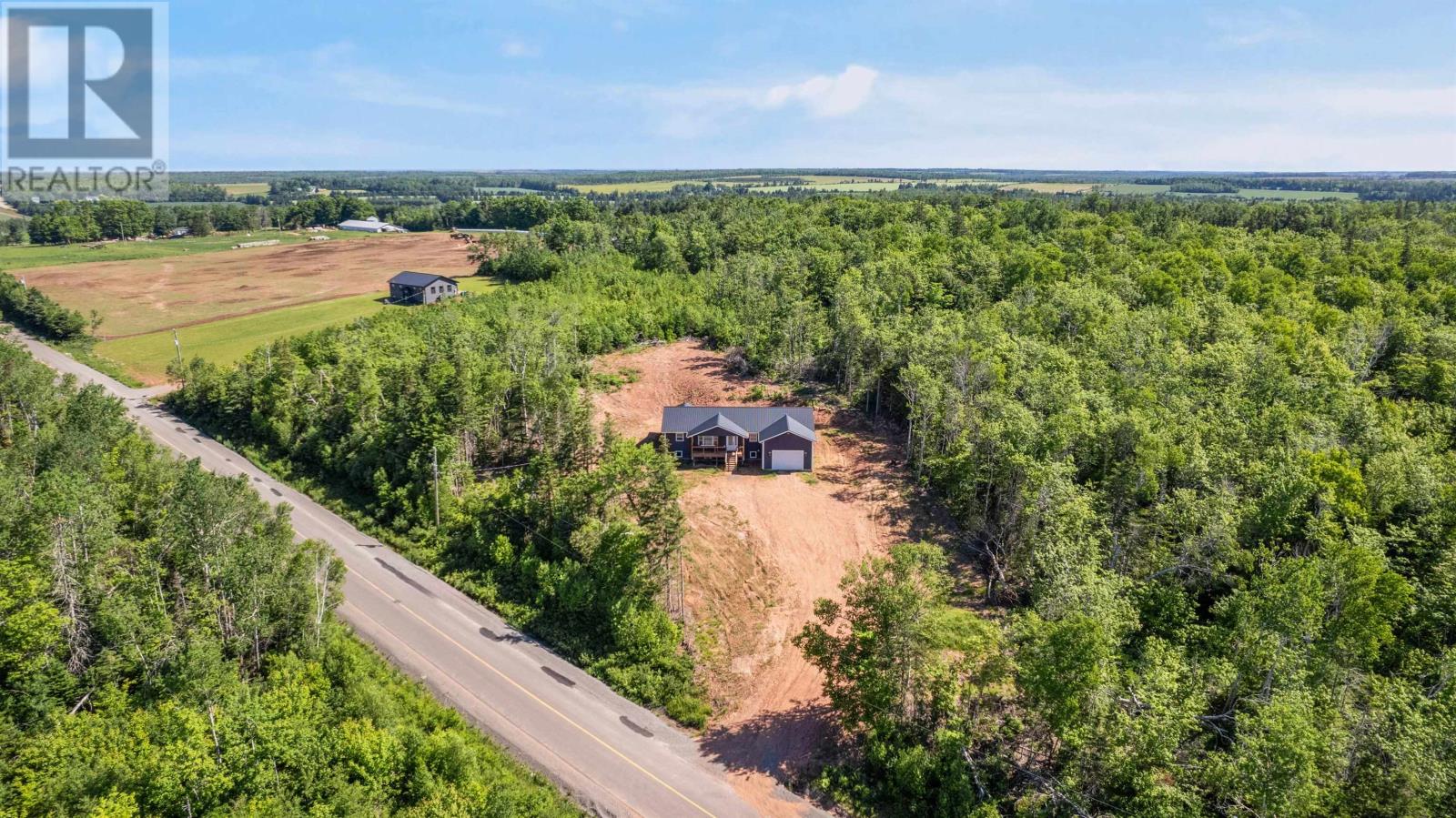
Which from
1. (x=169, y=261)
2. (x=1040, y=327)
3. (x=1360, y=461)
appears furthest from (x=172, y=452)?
(x=169, y=261)

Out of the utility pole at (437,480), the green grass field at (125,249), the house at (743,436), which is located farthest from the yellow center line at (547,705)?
the green grass field at (125,249)

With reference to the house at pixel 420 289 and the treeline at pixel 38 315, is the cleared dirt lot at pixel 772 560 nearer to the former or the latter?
the house at pixel 420 289

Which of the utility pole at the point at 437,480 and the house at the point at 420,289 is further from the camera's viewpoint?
the house at the point at 420,289

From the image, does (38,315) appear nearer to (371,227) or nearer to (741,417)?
(741,417)

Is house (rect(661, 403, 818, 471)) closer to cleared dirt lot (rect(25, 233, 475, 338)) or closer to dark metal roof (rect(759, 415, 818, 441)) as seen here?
dark metal roof (rect(759, 415, 818, 441))

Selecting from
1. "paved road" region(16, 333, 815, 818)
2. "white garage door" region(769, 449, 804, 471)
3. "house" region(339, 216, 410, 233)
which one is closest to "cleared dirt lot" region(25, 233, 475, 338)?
"house" region(339, 216, 410, 233)

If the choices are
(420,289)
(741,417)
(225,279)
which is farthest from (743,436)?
(225,279)

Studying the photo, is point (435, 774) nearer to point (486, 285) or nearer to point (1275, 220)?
point (486, 285)
